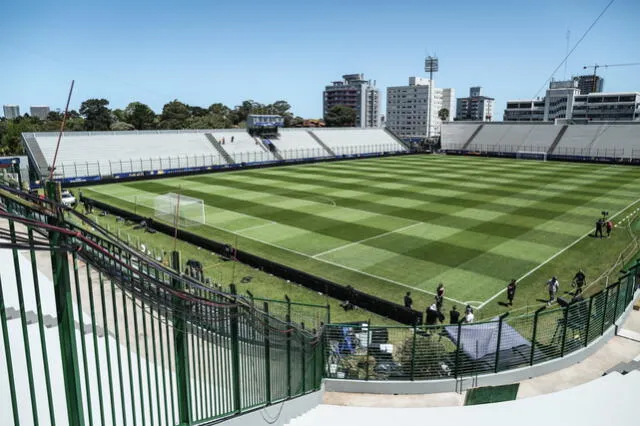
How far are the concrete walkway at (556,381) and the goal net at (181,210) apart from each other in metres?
24.0

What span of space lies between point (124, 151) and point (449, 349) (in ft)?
196

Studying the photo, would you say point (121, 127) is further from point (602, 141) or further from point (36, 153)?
point (602, 141)

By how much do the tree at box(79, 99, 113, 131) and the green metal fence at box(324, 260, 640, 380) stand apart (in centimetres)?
12488

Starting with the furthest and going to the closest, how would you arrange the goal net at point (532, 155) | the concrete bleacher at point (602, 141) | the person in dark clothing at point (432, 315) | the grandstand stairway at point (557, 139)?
the grandstand stairway at point (557, 139) → the goal net at point (532, 155) → the concrete bleacher at point (602, 141) → the person in dark clothing at point (432, 315)

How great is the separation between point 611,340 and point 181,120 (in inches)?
5530

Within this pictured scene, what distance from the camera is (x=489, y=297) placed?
20719mm

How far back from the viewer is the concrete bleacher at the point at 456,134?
96.9 meters

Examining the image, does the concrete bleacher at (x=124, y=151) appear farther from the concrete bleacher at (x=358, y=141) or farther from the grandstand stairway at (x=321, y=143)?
the concrete bleacher at (x=358, y=141)

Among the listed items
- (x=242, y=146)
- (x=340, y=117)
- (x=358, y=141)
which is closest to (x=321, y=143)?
(x=358, y=141)

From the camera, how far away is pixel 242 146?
74938 millimetres

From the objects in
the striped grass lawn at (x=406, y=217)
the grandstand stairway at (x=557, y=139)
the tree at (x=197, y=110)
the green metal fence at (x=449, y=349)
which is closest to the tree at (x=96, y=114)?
the tree at (x=197, y=110)

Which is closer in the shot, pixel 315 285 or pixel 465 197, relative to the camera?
pixel 315 285

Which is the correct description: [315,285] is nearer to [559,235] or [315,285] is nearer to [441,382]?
[441,382]

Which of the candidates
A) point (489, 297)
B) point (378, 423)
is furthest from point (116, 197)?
point (378, 423)
